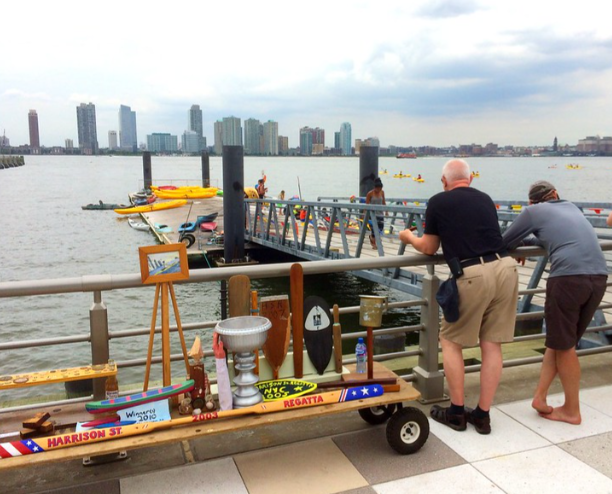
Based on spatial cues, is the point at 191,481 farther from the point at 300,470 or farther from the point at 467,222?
the point at 467,222

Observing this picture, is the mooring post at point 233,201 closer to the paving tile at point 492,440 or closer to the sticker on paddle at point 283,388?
the paving tile at point 492,440

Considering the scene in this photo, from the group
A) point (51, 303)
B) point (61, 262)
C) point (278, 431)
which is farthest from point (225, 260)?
point (278, 431)

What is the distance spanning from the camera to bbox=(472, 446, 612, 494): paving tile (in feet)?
10.0

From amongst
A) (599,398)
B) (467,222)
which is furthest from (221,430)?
(599,398)

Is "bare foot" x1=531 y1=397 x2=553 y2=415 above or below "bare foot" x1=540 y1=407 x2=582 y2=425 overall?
above

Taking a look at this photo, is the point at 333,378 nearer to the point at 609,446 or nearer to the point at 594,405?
the point at 609,446

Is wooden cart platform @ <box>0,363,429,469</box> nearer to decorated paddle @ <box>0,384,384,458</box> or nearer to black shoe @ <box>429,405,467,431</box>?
decorated paddle @ <box>0,384,384,458</box>

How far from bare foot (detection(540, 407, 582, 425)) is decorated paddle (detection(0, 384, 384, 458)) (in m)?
1.41

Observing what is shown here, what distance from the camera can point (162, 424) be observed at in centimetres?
289

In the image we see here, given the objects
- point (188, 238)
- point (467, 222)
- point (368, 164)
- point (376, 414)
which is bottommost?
point (188, 238)

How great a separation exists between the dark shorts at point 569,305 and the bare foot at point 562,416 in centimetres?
49

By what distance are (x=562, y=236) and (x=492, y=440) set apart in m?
1.39

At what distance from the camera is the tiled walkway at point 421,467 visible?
3.04 meters

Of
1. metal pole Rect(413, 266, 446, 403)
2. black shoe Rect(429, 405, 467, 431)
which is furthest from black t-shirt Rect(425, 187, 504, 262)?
black shoe Rect(429, 405, 467, 431)
